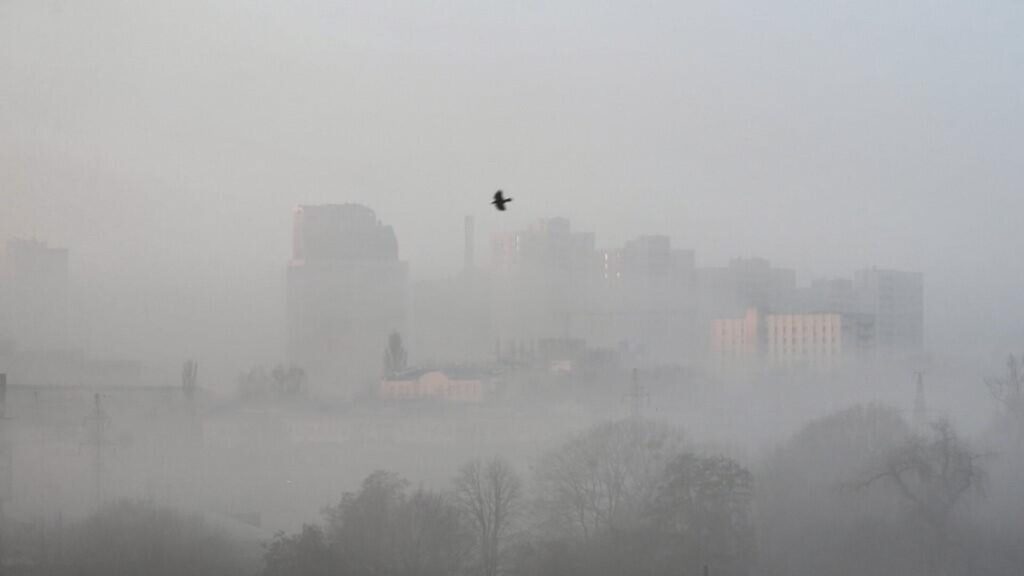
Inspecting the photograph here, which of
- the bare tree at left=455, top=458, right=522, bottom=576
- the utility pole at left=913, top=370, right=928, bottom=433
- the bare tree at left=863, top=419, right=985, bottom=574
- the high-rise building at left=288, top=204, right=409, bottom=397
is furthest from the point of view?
the high-rise building at left=288, top=204, right=409, bottom=397

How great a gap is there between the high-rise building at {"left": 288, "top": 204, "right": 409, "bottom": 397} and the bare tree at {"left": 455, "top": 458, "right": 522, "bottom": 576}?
5.48 metres

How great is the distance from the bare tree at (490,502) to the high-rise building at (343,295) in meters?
5.48

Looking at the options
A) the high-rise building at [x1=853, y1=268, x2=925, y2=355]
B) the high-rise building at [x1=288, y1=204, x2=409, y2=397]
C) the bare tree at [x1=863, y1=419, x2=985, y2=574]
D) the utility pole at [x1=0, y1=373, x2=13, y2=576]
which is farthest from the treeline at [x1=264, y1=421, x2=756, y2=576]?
the high-rise building at [x1=853, y1=268, x2=925, y2=355]

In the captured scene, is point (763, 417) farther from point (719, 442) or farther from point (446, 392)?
point (446, 392)

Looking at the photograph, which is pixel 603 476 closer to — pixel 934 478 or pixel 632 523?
pixel 632 523

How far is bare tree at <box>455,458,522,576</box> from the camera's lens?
46.9ft

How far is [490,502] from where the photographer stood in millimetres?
15266

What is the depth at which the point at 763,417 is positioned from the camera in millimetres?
19656

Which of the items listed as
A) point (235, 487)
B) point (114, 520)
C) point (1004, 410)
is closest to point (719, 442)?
point (1004, 410)

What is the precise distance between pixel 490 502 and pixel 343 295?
8.19 m

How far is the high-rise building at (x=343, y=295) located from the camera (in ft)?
70.6

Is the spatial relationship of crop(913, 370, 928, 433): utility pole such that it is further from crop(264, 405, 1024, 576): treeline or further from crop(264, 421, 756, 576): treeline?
crop(264, 421, 756, 576): treeline

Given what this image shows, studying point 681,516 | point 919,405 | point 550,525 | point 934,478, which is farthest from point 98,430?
point 919,405

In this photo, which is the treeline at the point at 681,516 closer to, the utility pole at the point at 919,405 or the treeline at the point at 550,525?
the treeline at the point at 550,525
